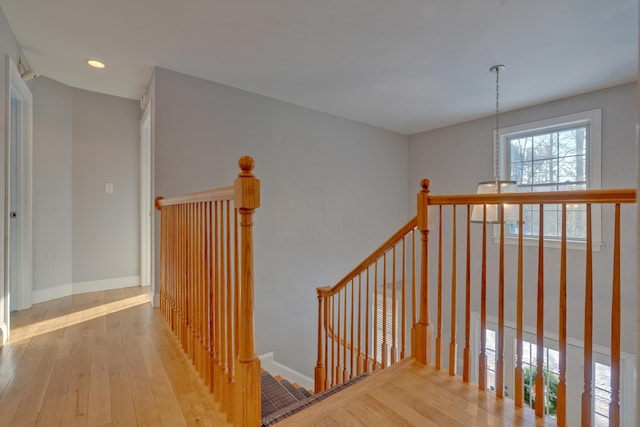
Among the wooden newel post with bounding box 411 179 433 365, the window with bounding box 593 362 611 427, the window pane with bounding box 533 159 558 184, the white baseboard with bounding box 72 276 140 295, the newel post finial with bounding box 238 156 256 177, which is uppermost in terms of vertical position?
the window pane with bounding box 533 159 558 184

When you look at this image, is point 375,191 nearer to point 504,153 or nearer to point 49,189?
point 504,153

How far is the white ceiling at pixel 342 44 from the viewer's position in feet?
6.63

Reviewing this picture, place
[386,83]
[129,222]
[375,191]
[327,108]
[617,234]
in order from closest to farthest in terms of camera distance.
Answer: [617,234] < [386,83] < [129,222] < [327,108] < [375,191]

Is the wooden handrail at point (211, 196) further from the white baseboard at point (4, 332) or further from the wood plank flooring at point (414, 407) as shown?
the white baseboard at point (4, 332)

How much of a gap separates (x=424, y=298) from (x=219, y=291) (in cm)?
118

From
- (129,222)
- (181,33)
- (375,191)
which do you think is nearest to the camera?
(181,33)

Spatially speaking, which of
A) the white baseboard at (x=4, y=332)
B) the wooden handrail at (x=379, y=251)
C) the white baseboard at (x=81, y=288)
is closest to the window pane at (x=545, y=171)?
the wooden handrail at (x=379, y=251)

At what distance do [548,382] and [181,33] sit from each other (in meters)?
5.08

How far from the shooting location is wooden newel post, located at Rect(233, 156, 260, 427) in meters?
1.17

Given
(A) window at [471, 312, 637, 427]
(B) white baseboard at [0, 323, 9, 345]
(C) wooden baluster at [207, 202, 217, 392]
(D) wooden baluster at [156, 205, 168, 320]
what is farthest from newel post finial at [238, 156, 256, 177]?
(A) window at [471, 312, 637, 427]

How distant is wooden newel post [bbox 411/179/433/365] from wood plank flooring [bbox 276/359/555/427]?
17 cm

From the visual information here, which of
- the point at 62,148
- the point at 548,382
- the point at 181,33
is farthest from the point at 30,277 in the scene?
the point at 548,382

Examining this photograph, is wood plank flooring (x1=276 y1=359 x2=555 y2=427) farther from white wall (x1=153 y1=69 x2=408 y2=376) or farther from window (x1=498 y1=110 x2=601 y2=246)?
window (x1=498 y1=110 x2=601 y2=246)

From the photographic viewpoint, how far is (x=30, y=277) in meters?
2.88
